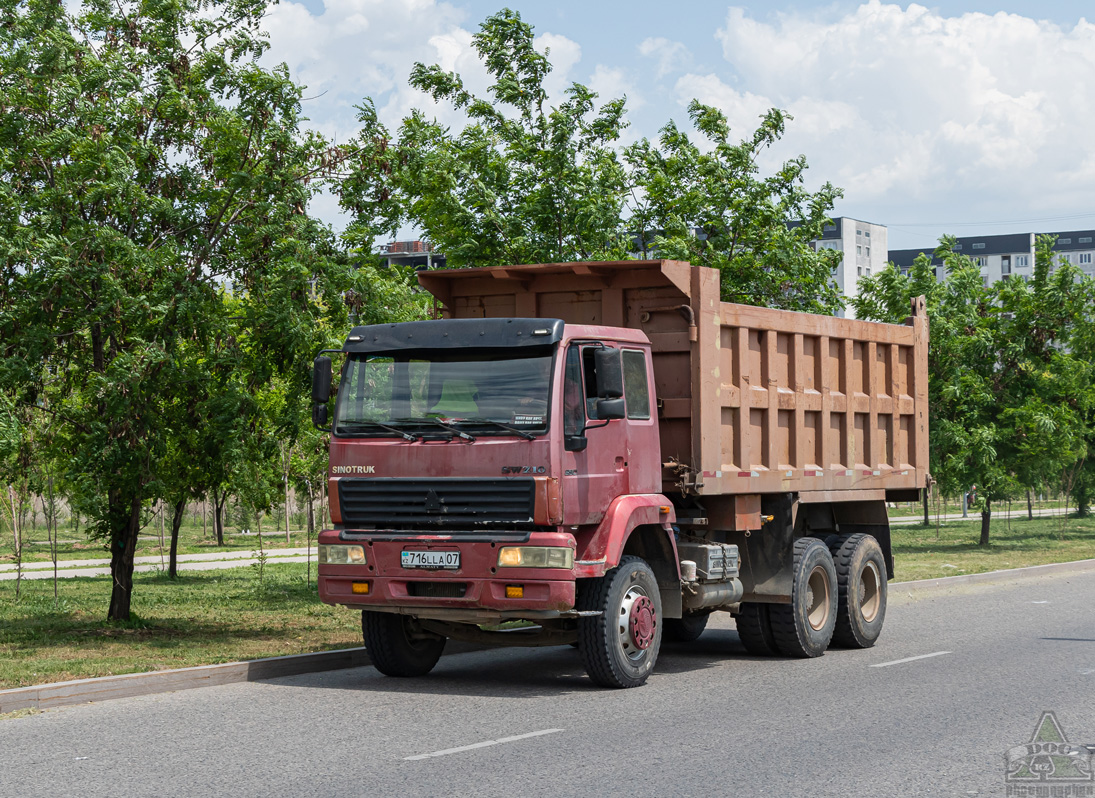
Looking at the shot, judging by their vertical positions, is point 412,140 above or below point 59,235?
above

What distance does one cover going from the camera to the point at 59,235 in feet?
41.3

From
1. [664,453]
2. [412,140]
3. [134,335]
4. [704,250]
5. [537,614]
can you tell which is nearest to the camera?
[537,614]

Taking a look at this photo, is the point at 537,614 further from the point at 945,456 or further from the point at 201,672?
the point at 945,456

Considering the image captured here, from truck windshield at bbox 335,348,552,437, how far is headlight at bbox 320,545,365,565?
3.08 ft

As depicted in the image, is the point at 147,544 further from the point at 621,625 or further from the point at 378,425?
the point at 621,625

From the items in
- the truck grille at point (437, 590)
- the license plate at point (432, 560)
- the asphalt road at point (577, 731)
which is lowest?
the asphalt road at point (577, 731)

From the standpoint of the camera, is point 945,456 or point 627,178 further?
point 945,456

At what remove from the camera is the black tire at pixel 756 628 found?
13.0m

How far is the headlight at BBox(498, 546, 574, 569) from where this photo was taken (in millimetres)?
9906

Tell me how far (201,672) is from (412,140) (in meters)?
6.66

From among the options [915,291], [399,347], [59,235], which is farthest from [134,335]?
[915,291]

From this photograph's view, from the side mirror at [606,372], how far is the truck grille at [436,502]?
3.14 ft

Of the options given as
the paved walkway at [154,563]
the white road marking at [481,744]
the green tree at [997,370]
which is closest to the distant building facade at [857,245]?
the green tree at [997,370]

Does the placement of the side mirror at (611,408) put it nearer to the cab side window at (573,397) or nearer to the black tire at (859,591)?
the cab side window at (573,397)
